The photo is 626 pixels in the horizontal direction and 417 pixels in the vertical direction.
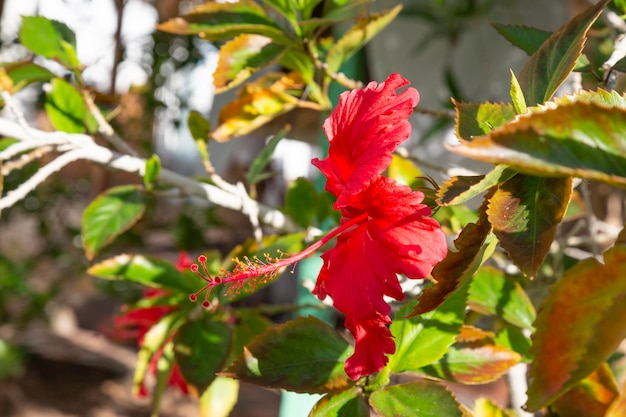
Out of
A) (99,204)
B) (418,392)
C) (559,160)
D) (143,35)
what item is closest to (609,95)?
(559,160)

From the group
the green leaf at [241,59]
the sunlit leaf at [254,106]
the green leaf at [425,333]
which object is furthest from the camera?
the sunlit leaf at [254,106]

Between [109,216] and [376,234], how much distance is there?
1.41ft

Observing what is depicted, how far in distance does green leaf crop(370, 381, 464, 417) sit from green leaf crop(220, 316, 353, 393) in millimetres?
30

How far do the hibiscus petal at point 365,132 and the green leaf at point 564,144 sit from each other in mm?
105

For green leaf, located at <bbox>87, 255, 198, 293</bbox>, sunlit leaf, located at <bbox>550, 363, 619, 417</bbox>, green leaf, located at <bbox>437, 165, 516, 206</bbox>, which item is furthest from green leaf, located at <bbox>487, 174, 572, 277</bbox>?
green leaf, located at <bbox>87, 255, 198, 293</bbox>

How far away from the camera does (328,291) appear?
0.42 meters

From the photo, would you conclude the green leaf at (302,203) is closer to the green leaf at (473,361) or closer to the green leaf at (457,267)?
the green leaf at (473,361)

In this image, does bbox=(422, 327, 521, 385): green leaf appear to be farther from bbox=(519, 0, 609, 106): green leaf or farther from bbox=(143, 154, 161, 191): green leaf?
bbox=(143, 154, 161, 191): green leaf

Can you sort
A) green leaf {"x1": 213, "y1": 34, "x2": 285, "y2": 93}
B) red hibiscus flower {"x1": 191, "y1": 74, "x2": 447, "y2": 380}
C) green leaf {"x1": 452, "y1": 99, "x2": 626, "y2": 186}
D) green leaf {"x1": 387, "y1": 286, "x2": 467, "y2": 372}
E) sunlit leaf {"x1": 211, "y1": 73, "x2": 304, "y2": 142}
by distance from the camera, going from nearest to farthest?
green leaf {"x1": 452, "y1": 99, "x2": 626, "y2": 186}, red hibiscus flower {"x1": 191, "y1": 74, "x2": 447, "y2": 380}, green leaf {"x1": 387, "y1": 286, "x2": 467, "y2": 372}, green leaf {"x1": 213, "y1": 34, "x2": 285, "y2": 93}, sunlit leaf {"x1": 211, "y1": 73, "x2": 304, "y2": 142}

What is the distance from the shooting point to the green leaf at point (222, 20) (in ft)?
2.17

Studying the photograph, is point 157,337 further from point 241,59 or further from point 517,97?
point 517,97

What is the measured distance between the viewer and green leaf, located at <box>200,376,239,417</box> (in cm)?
75

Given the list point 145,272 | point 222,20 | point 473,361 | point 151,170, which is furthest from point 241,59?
point 473,361

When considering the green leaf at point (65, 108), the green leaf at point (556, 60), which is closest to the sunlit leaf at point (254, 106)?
the green leaf at point (65, 108)
